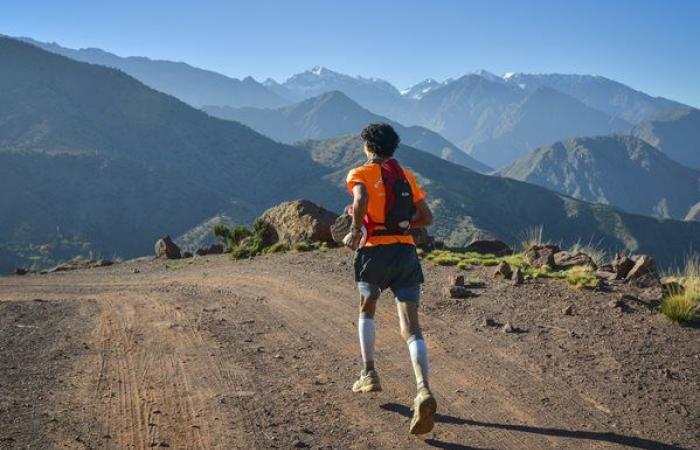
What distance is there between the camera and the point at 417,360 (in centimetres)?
517

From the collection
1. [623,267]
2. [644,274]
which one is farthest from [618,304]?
[623,267]

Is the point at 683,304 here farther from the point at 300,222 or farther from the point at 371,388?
the point at 300,222

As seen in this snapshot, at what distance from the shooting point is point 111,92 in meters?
172

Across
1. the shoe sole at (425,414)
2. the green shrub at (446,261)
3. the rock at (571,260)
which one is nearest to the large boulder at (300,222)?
the green shrub at (446,261)

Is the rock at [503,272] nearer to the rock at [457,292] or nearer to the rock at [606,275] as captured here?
the rock at [457,292]

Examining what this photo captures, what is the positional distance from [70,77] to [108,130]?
28427mm

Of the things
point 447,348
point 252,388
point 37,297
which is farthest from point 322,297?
point 37,297

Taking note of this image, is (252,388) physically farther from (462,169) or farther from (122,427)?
(462,169)

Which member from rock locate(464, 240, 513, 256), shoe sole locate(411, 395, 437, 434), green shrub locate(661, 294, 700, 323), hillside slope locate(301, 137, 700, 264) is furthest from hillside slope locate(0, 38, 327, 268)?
shoe sole locate(411, 395, 437, 434)

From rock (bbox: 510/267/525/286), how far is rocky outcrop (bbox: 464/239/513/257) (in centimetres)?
460

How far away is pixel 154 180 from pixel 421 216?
130 meters

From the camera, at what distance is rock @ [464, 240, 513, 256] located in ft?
50.8

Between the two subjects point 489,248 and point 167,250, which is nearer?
point 489,248

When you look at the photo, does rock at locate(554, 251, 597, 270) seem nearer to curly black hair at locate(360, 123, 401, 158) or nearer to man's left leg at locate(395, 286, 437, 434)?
man's left leg at locate(395, 286, 437, 434)
